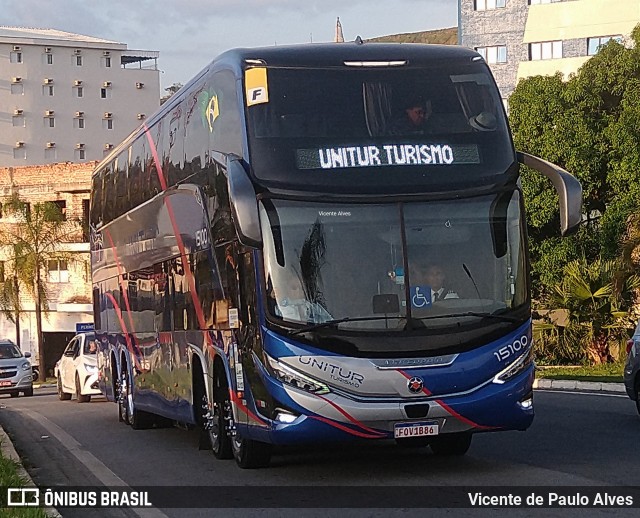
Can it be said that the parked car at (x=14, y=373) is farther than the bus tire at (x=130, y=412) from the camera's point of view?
Yes

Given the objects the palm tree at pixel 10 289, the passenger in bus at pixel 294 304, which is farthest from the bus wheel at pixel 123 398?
the palm tree at pixel 10 289

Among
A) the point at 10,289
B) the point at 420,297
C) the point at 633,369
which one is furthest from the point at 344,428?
the point at 10,289

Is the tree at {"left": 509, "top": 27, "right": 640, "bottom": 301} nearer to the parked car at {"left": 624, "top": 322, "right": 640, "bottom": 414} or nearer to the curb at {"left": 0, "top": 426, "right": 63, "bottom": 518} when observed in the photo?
A: the parked car at {"left": 624, "top": 322, "right": 640, "bottom": 414}

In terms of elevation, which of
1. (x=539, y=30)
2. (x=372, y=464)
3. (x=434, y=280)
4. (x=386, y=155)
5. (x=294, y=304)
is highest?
(x=539, y=30)

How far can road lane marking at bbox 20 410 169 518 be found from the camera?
34.7ft

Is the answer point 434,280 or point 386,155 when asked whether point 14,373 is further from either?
point 434,280

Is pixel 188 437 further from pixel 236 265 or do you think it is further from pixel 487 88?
pixel 487 88

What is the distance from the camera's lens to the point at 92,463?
14.8m

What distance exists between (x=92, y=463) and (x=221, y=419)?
1.92m

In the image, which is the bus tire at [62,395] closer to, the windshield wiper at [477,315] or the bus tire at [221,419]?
the bus tire at [221,419]

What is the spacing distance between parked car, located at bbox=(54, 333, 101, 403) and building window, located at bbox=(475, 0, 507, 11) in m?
39.2

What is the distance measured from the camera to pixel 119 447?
55.5 ft

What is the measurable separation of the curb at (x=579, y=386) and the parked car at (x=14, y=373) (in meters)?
17.9

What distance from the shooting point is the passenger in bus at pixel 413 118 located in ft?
39.7
